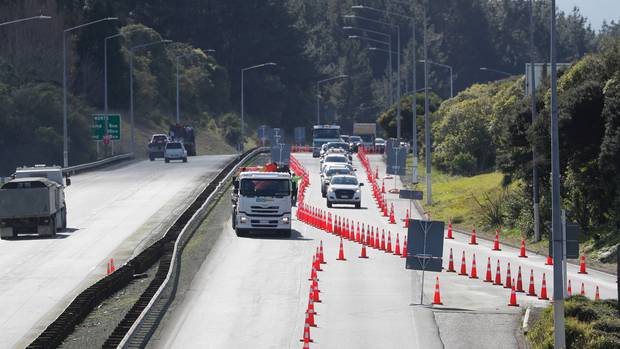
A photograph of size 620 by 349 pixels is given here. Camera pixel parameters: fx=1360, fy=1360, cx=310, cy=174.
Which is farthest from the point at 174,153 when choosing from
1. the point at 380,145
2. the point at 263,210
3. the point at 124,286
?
the point at 124,286

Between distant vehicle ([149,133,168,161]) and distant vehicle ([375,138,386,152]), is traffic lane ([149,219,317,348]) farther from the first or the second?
distant vehicle ([375,138,386,152])

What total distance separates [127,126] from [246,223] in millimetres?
80461

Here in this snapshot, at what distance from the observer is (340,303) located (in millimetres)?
33062

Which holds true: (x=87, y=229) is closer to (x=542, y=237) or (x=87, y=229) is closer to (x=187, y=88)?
(x=542, y=237)

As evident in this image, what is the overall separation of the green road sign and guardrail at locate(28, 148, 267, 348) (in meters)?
43.3

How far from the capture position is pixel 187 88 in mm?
150875

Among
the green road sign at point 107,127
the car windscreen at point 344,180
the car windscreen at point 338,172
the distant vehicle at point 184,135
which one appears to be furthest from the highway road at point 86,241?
the distant vehicle at point 184,135

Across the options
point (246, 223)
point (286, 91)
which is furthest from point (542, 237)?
point (286, 91)

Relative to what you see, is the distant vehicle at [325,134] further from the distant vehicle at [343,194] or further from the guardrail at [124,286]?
the guardrail at [124,286]

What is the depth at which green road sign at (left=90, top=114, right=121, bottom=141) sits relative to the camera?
97625 mm

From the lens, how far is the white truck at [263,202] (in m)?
49.3

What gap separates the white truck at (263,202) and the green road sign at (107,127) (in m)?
49.1

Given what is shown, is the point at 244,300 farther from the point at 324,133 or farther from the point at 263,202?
the point at 324,133

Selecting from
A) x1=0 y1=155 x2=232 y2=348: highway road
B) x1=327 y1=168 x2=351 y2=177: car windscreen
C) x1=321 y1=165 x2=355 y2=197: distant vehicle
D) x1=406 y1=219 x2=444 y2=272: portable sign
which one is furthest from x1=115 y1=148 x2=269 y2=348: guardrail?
x1=327 y1=168 x2=351 y2=177: car windscreen
